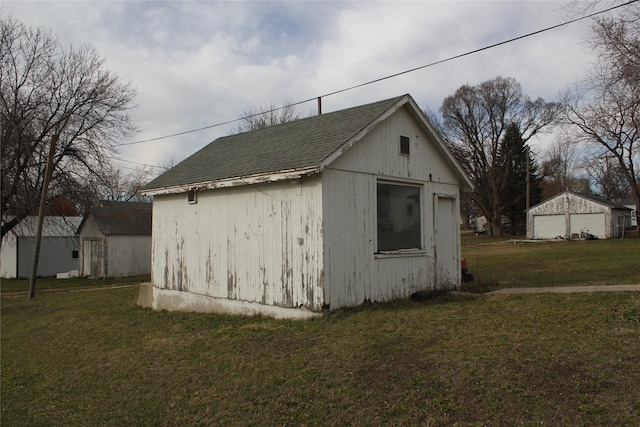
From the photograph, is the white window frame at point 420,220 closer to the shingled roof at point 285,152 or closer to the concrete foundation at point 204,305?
the shingled roof at point 285,152

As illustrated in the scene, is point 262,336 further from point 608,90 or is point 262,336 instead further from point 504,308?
point 608,90

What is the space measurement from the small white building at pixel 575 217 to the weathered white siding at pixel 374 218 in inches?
1233

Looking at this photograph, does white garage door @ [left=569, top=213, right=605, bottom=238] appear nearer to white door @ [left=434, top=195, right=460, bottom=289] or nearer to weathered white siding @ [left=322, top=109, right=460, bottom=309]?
white door @ [left=434, top=195, right=460, bottom=289]

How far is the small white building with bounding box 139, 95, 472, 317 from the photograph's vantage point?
8.41 metres

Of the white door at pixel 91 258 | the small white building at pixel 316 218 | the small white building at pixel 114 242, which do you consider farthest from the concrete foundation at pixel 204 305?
the white door at pixel 91 258

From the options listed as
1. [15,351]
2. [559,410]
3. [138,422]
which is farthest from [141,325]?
[559,410]

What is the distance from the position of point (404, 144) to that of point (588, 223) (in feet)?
110

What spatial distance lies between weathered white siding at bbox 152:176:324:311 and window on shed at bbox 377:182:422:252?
1641 millimetres

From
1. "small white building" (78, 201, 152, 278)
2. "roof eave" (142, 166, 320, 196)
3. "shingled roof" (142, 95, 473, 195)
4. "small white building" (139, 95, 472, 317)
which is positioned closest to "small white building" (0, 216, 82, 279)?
"small white building" (78, 201, 152, 278)

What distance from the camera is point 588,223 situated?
37.3 m

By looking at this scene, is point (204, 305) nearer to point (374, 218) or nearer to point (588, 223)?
point (374, 218)

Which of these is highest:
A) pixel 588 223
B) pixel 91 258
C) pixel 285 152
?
pixel 285 152

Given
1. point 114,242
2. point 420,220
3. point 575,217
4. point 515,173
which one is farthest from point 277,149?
point 515,173

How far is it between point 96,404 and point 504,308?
20.4 feet
